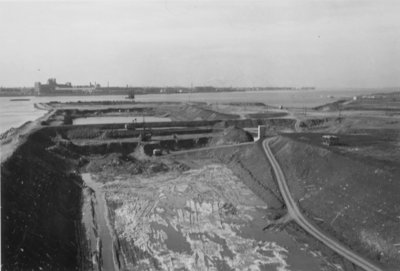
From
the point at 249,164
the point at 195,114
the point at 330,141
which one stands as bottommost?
the point at 249,164

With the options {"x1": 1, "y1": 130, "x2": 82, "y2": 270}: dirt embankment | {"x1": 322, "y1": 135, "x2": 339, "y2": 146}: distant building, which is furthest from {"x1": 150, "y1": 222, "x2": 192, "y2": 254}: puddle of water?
{"x1": 322, "y1": 135, "x2": 339, "y2": 146}: distant building

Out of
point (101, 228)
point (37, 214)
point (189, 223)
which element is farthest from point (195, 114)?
point (37, 214)

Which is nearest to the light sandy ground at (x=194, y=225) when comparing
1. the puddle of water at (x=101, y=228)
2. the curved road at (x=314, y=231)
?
the puddle of water at (x=101, y=228)

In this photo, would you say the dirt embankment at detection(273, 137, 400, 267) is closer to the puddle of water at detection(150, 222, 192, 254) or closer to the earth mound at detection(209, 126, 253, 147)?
the puddle of water at detection(150, 222, 192, 254)

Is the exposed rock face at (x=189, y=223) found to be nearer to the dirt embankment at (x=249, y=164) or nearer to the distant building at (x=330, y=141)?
the dirt embankment at (x=249, y=164)

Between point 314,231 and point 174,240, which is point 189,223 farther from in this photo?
point 314,231
